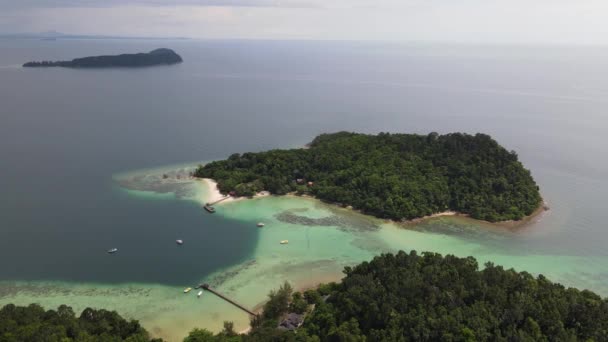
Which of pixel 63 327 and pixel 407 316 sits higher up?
pixel 407 316

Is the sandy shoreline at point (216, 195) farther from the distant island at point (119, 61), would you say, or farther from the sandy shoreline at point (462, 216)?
the distant island at point (119, 61)

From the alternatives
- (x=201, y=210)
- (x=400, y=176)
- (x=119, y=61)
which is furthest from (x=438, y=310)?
(x=119, y=61)

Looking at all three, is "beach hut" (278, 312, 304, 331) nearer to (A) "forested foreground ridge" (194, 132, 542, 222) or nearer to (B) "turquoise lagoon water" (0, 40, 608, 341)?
(B) "turquoise lagoon water" (0, 40, 608, 341)

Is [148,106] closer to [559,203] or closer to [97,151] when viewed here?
[97,151]

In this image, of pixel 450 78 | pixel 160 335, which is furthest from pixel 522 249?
pixel 450 78

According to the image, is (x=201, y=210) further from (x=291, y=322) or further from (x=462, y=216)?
(x=462, y=216)

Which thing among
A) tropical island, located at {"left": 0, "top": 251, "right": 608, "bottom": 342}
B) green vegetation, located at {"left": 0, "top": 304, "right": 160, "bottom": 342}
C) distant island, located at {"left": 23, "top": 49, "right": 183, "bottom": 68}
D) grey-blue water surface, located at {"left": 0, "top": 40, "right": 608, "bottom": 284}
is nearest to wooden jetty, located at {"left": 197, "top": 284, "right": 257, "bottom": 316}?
grey-blue water surface, located at {"left": 0, "top": 40, "right": 608, "bottom": 284}
